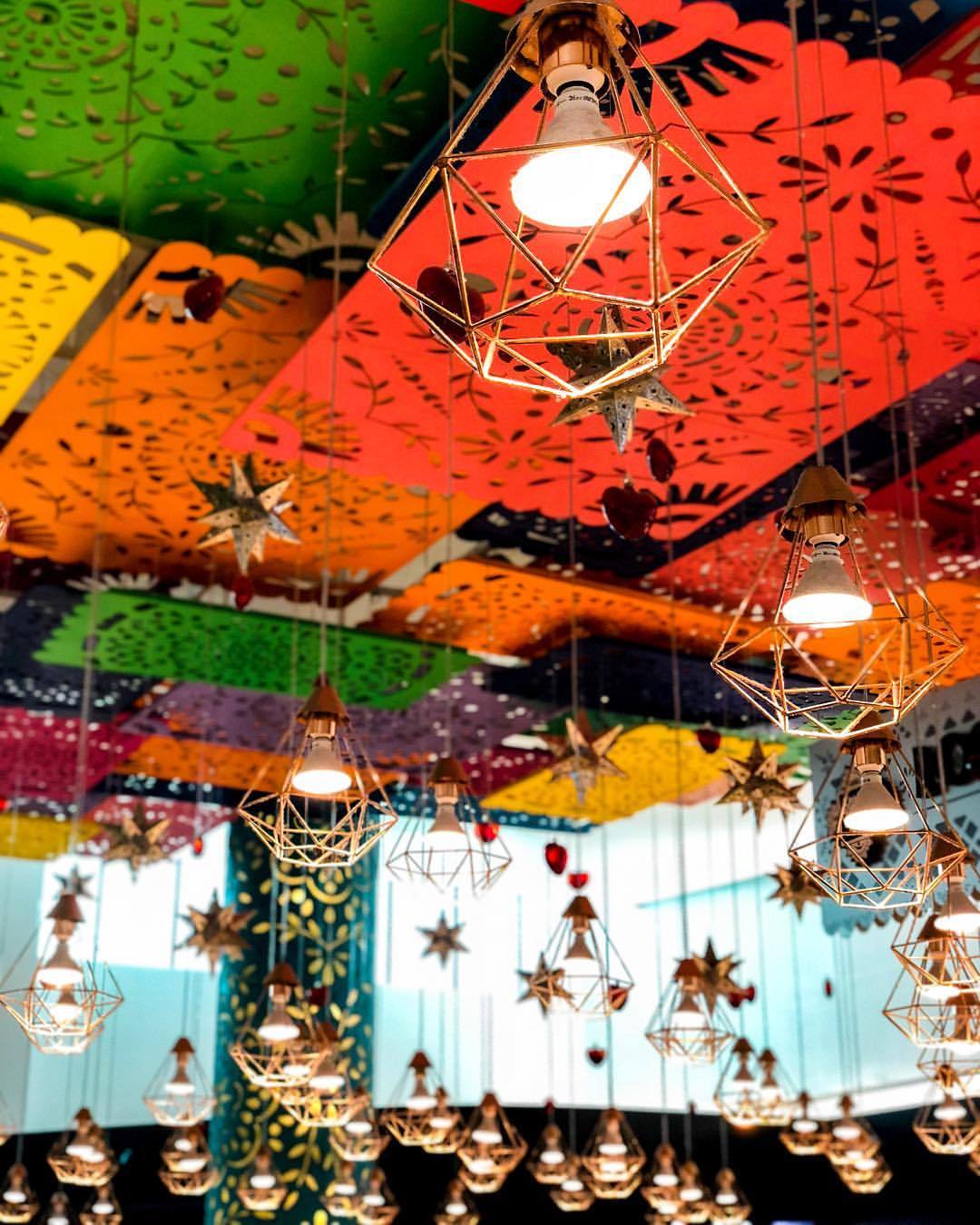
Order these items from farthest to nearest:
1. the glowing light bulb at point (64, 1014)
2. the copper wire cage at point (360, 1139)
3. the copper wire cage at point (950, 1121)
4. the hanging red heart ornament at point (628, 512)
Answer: the copper wire cage at point (360, 1139)
the copper wire cage at point (950, 1121)
the glowing light bulb at point (64, 1014)
the hanging red heart ornament at point (628, 512)

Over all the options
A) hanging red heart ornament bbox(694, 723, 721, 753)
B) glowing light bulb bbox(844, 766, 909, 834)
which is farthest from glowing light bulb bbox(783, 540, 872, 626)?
hanging red heart ornament bbox(694, 723, 721, 753)

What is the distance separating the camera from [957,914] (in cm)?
443

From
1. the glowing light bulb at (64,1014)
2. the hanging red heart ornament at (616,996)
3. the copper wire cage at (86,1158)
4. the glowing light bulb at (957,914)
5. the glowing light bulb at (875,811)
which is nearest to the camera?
the glowing light bulb at (875,811)

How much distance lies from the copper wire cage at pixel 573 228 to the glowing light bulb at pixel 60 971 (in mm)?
2496

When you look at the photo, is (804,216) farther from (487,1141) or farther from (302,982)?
(302,982)

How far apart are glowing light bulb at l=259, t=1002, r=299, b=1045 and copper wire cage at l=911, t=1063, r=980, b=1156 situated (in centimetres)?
252

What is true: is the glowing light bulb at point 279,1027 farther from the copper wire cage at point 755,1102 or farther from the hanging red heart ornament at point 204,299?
the copper wire cage at point 755,1102

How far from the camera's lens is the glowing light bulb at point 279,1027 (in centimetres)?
614

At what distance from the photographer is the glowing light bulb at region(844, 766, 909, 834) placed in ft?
11.0

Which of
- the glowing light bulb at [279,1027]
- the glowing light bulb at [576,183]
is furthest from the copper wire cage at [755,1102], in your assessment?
the glowing light bulb at [576,183]

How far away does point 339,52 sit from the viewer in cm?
486

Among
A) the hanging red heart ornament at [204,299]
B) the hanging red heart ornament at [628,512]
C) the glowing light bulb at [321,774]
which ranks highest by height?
the hanging red heart ornament at [204,299]

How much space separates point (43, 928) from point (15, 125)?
11.9 m

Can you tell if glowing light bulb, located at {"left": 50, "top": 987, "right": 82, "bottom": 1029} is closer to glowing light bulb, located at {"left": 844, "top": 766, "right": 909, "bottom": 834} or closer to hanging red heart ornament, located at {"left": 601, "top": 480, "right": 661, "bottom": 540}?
hanging red heart ornament, located at {"left": 601, "top": 480, "right": 661, "bottom": 540}
